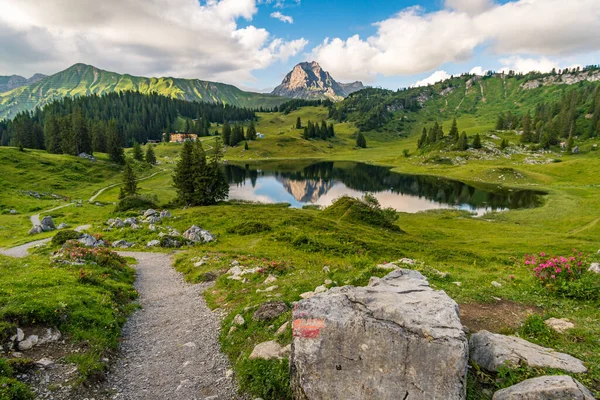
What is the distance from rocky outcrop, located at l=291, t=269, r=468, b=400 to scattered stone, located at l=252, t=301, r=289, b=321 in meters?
4.40

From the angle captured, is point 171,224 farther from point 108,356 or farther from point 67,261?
point 108,356

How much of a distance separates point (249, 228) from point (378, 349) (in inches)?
1287

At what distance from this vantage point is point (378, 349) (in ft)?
25.1

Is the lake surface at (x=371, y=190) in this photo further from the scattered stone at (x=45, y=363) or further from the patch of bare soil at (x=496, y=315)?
the scattered stone at (x=45, y=363)

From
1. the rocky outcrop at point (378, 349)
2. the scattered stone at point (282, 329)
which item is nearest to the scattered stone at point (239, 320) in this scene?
the scattered stone at point (282, 329)

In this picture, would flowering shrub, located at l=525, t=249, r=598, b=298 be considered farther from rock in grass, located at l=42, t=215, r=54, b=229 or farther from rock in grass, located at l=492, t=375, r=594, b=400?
rock in grass, located at l=42, t=215, r=54, b=229

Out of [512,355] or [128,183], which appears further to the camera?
[128,183]

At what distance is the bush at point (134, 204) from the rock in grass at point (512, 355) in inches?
2378

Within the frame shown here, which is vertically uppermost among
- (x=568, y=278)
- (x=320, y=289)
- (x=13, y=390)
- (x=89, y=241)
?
(x=13, y=390)

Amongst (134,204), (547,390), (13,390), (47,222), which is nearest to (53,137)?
(134,204)

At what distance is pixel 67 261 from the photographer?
20906mm

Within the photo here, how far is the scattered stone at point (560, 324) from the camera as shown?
33.9 feet

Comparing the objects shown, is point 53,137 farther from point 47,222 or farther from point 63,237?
point 63,237

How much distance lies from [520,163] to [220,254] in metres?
159
